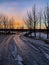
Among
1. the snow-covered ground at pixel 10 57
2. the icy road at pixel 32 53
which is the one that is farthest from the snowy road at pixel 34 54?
the snow-covered ground at pixel 10 57

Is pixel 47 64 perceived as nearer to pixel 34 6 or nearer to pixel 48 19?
pixel 48 19

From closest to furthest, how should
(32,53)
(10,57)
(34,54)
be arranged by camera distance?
(10,57) < (34,54) < (32,53)

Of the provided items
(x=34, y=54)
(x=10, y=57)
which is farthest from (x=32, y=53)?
(x=10, y=57)

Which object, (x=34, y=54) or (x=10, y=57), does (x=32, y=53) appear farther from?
(x=10, y=57)

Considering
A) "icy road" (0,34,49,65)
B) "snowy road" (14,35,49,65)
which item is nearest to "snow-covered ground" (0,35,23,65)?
"icy road" (0,34,49,65)

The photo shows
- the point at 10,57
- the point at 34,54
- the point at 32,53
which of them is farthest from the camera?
the point at 32,53

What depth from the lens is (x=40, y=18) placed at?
54156 millimetres

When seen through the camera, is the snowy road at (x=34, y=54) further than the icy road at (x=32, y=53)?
No

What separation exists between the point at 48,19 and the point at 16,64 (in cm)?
3435

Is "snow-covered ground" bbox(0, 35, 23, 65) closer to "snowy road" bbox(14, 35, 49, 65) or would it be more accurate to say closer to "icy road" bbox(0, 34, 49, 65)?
"icy road" bbox(0, 34, 49, 65)

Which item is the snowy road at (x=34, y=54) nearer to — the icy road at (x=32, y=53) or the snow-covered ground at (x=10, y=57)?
the icy road at (x=32, y=53)

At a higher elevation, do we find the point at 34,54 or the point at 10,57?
the point at 10,57

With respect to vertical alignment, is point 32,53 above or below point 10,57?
below

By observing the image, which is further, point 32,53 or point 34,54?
point 32,53
